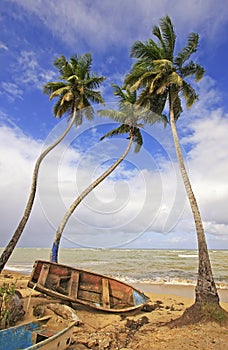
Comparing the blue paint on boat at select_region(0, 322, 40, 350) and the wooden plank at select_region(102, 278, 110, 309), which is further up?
the wooden plank at select_region(102, 278, 110, 309)

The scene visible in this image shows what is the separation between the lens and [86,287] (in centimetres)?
1046

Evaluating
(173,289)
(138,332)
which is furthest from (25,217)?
(173,289)

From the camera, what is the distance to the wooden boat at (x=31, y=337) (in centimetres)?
521

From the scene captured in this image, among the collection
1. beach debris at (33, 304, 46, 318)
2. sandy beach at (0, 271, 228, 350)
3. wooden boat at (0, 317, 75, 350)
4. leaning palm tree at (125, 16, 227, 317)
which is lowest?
sandy beach at (0, 271, 228, 350)

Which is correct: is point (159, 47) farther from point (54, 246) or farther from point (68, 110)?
point (54, 246)

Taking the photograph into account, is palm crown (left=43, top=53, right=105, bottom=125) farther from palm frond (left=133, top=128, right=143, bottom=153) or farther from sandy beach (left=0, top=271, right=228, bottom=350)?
sandy beach (left=0, top=271, right=228, bottom=350)

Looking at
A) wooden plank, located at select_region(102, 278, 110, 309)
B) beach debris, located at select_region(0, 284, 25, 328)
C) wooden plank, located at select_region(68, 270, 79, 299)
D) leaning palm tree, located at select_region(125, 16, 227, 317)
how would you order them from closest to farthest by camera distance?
beach debris, located at select_region(0, 284, 25, 328) → wooden plank, located at select_region(102, 278, 110, 309) → wooden plank, located at select_region(68, 270, 79, 299) → leaning palm tree, located at select_region(125, 16, 227, 317)

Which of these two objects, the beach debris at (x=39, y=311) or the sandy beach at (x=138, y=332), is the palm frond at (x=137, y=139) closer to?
the sandy beach at (x=138, y=332)

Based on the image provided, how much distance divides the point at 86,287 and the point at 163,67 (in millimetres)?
9976

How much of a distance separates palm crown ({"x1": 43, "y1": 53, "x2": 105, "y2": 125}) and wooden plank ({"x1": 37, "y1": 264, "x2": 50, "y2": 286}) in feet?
35.5

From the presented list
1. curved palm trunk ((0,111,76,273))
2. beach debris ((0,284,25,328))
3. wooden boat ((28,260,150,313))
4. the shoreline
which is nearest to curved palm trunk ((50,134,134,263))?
curved palm trunk ((0,111,76,273))

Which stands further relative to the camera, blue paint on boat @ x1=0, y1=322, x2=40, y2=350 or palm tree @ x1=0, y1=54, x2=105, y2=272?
palm tree @ x1=0, y1=54, x2=105, y2=272

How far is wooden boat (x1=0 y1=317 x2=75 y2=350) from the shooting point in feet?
17.1

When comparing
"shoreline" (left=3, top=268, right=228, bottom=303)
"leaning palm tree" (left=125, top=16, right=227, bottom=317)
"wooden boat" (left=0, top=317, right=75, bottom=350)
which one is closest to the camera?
"wooden boat" (left=0, top=317, right=75, bottom=350)
